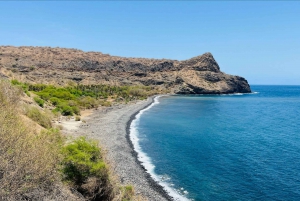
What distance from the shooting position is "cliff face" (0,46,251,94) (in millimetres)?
112562

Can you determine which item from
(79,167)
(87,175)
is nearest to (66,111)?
(79,167)

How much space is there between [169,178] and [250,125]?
1190 inches

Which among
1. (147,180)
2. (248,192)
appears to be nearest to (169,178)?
(147,180)

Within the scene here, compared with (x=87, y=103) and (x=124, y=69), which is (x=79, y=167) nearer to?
(x=87, y=103)

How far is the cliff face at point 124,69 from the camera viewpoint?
4432 inches

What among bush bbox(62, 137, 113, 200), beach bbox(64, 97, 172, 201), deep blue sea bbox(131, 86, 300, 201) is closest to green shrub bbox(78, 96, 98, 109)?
beach bbox(64, 97, 172, 201)

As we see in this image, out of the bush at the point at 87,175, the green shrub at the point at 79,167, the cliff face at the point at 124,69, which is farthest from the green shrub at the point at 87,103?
the bush at the point at 87,175

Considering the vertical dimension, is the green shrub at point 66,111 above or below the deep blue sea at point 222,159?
above

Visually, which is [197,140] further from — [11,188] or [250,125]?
[11,188]

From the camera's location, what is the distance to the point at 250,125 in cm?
4578

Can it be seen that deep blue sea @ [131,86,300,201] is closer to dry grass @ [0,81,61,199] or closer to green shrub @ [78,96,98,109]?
dry grass @ [0,81,61,199]

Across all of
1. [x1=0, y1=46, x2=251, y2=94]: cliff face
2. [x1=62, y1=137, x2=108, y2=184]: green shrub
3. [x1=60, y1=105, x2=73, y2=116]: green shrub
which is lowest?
[x1=60, y1=105, x2=73, y2=116]: green shrub

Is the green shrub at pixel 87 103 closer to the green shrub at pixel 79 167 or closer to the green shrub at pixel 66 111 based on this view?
the green shrub at pixel 66 111

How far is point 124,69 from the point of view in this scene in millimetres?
148500
